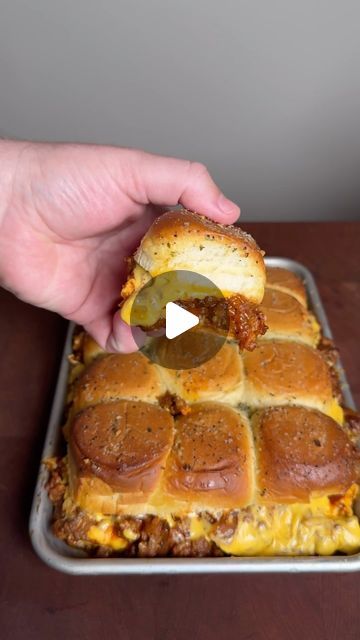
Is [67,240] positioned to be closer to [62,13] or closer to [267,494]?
[267,494]

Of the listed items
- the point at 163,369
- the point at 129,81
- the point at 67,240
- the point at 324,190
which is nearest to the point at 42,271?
the point at 67,240

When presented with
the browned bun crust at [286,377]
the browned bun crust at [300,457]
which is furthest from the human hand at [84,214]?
the browned bun crust at [300,457]

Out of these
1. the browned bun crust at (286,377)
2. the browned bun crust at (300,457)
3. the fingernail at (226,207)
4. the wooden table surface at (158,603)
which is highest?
the fingernail at (226,207)

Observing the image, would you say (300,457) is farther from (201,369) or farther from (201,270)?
(201,270)

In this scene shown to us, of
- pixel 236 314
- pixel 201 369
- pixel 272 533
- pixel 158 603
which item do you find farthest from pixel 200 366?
pixel 158 603

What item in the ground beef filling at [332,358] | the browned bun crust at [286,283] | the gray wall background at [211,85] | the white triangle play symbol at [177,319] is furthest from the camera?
the gray wall background at [211,85]

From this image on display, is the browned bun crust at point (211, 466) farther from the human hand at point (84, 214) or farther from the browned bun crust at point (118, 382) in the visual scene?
the human hand at point (84, 214)
